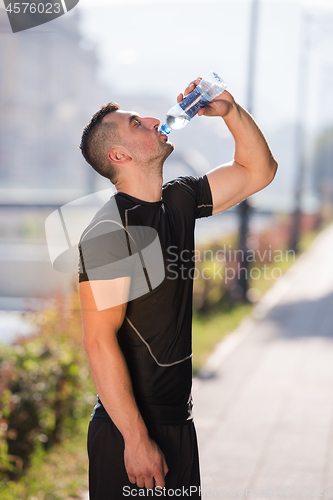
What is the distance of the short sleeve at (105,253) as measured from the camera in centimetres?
173

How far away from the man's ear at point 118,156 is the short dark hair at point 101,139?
21 millimetres

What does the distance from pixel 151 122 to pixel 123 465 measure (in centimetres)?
125

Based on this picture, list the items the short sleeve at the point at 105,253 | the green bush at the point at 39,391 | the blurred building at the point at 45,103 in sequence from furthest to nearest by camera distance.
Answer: the blurred building at the point at 45,103 < the green bush at the point at 39,391 < the short sleeve at the point at 105,253

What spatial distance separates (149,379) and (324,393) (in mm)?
3903

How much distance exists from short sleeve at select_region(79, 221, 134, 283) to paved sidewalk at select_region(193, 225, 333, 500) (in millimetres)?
2333

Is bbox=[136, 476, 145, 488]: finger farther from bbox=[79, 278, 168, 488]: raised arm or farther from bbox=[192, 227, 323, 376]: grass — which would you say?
bbox=[192, 227, 323, 376]: grass

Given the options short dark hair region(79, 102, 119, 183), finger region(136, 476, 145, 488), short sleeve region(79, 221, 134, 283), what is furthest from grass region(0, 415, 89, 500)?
short dark hair region(79, 102, 119, 183)

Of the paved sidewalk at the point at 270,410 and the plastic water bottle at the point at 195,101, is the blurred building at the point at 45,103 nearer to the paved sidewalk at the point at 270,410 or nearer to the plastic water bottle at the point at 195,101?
the paved sidewalk at the point at 270,410

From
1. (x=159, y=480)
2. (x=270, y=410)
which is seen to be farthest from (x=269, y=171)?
(x=270, y=410)

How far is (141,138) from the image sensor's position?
1936mm

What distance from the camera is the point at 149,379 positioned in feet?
6.25

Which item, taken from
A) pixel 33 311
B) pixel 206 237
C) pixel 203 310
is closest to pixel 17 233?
pixel 206 237

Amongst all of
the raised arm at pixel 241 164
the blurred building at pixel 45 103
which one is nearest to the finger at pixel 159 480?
Answer: the raised arm at pixel 241 164

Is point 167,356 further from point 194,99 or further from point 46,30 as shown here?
point 46,30
